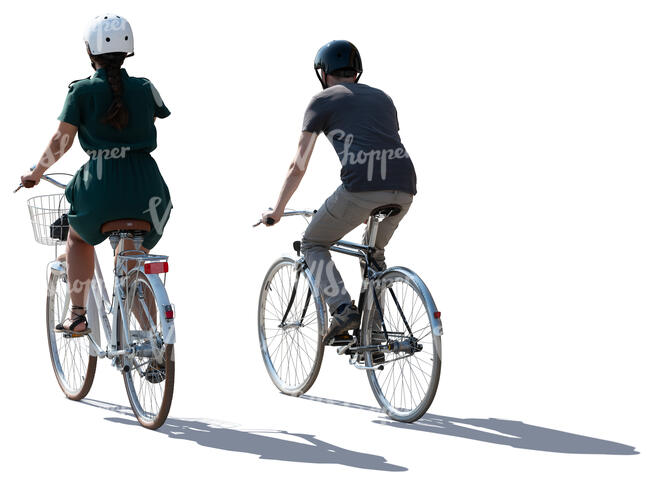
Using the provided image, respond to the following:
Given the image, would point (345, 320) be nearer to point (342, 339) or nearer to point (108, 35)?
point (342, 339)

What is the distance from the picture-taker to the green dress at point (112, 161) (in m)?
7.50

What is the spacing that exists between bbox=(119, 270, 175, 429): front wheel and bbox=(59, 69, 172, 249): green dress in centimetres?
Answer: 44

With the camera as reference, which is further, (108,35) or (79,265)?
(79,265)

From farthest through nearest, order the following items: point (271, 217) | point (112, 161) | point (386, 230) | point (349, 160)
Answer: point (386, 230) < point (271, 217) < point (349, 160) < point (112, 161)

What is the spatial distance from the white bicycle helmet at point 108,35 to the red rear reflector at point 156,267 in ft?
4.90

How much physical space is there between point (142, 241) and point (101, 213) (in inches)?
13.6

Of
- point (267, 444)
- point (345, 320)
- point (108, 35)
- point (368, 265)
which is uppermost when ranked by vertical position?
point (108, 35)

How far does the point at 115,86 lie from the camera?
24.7ft

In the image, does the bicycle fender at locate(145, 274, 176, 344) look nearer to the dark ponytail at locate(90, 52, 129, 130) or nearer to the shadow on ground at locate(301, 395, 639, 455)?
the dark ponytail at locate(90, 52, 129, 130)

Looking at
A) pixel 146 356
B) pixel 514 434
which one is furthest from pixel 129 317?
pixel 514 434

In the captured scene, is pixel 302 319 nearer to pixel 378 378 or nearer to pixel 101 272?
pixel 378 378

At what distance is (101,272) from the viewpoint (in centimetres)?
816

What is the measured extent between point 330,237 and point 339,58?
1297mm

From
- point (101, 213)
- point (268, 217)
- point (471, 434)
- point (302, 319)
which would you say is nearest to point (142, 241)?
point (101, 213)
